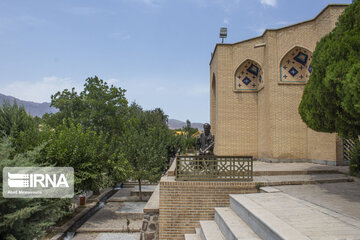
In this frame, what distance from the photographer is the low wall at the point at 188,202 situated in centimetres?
654

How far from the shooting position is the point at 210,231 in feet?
17.8

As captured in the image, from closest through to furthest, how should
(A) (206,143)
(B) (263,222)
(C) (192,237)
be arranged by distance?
(B) (263,222), (C) (192,237), (A) (206,143)

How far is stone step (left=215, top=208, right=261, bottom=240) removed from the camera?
167 inches

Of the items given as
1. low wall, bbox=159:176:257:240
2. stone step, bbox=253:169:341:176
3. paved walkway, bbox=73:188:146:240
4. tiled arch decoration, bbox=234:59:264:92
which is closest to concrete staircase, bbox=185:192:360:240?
low wall, bbox=159:176:257:240

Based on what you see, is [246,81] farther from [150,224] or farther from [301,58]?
[150,224]

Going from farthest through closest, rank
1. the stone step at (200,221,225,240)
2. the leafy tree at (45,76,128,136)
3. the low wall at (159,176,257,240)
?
the leafy tree at (45,76,128,136), the low wall at (159,176,257,240), the stone step at (200,221,225,240)

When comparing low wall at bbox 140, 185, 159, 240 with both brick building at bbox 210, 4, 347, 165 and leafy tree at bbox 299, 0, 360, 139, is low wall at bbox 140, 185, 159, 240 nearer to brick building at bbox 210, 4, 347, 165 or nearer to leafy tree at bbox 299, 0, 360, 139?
leafy tree at bbox 299, 0, 360, 139

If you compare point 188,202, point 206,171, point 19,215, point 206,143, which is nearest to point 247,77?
point 206,143

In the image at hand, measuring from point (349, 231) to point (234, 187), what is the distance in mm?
3239

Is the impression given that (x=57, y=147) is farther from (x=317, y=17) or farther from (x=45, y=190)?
(x=317, y=17)

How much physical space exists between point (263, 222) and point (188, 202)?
112 inches

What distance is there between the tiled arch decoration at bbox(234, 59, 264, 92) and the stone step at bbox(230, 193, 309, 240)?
9862 mm

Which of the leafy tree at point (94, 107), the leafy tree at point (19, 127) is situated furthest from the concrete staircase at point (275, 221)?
the leafy tree at point (94, 107)

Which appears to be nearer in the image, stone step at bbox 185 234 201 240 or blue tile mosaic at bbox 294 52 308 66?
stone step at bbox 185 234 201 240
